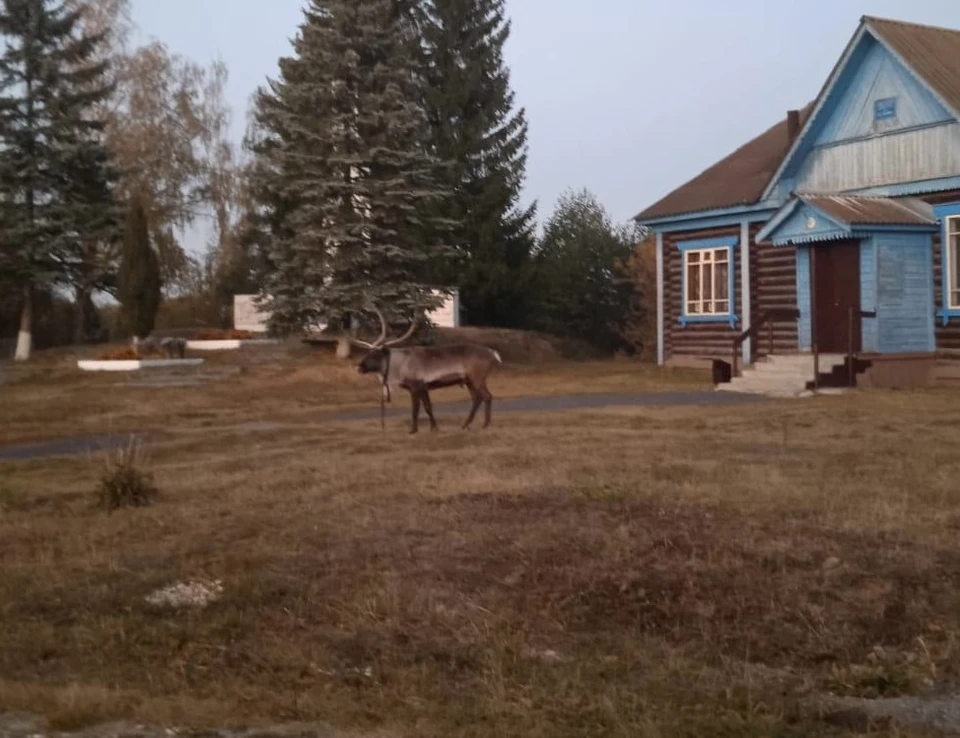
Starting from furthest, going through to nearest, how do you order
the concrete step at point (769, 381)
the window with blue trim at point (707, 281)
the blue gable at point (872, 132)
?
the window with blue trim at point (707, 281) → the concrete step at point (769, 381) → the blue gable at point (872, 132)

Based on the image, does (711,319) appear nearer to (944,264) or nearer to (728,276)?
(728,276)

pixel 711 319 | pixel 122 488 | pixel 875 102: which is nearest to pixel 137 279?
pixel 711 319

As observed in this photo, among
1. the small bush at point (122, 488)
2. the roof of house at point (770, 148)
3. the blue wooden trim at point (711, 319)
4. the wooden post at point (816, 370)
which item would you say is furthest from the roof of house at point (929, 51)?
the small bush at point (122, 488)

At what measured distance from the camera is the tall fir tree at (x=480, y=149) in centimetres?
3841

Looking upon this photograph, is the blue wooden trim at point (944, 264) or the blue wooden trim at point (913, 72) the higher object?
the blue wooden trim at point (913, 72)

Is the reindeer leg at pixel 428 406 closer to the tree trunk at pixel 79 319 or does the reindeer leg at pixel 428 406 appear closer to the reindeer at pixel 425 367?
the reindeer at pixel 425 367

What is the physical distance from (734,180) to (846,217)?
689cm

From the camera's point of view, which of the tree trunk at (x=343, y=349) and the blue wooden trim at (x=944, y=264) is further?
the tree trunk at (x=343, y=349)

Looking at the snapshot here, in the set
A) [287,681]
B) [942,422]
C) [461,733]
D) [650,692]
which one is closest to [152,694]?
[287,681]

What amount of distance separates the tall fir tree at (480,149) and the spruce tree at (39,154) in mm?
10739

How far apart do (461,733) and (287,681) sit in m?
1.35

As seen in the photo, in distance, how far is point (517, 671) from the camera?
648 centimetres

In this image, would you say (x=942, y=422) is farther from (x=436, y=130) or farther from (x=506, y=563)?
(x=436, y=130)

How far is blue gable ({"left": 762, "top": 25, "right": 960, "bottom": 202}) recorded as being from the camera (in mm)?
22500
